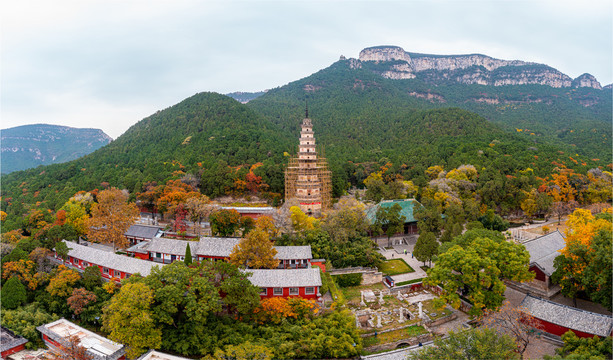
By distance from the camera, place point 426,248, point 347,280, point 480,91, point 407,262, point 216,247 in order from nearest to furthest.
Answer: point 347,280 < point 216,247 < point 426,248 < point 407,262 < point 480,91

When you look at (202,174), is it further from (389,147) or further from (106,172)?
(389,147)

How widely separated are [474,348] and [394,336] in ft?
22.4

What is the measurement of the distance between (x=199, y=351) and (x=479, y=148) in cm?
6068

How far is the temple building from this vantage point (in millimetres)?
47531

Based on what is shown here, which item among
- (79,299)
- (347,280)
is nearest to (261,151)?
(347,280)

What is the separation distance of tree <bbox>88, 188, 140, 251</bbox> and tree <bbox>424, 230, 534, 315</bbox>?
90.3 ft

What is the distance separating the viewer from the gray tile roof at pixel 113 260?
88.9 feet

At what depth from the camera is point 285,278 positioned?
1000 inches

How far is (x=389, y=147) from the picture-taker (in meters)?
86.4

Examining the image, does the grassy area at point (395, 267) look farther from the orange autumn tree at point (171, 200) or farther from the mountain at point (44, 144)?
the mountain at point (44, 144)

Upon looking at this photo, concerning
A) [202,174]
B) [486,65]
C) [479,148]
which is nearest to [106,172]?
[202,174]

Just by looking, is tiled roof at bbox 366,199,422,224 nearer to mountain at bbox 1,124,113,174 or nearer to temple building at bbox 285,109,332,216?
temple building at bbox 285,109,332,216

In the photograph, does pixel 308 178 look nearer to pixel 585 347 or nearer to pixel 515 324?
pixel 515 324

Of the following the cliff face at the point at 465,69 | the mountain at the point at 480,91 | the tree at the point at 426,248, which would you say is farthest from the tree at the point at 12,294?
the cliff face at the point at 465,69
